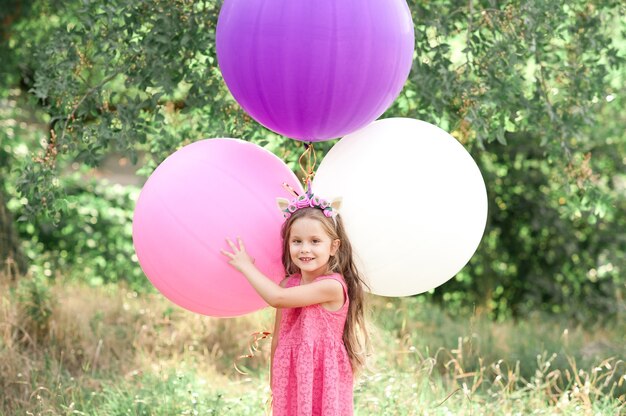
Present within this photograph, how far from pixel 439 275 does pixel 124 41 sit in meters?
1.90

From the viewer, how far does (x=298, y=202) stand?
2709 mm

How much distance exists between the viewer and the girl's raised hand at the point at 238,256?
264cm

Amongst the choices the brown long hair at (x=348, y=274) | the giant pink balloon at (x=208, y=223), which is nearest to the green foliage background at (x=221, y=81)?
the brown long hair at (x=348, y=274)

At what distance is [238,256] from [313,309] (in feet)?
1.10

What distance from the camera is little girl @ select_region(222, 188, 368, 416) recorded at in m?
2.69

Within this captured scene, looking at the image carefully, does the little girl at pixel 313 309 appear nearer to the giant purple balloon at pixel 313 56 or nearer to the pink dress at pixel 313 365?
the pink dress at pixel 313 365

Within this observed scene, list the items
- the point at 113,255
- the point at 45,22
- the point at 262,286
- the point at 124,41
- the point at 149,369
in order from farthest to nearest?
the point at 113,255, the point at 45,22, the point at 149,369, the point at 124,41, the point at 262,286

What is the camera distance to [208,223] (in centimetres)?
264

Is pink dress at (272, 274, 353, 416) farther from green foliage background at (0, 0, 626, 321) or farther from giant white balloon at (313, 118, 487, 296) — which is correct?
green foliage background at (0, 0, 626, 321)

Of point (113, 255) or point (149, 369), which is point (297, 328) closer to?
point (149, 369)

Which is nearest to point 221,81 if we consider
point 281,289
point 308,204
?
point 308,204

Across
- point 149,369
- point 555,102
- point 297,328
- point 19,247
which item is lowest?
point 149,369

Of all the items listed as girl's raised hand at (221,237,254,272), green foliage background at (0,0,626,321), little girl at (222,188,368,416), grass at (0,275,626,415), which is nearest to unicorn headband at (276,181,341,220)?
little girl at (222,188,368,416)

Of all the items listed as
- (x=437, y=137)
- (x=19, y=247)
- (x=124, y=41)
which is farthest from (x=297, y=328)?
(x=19, y=247)
